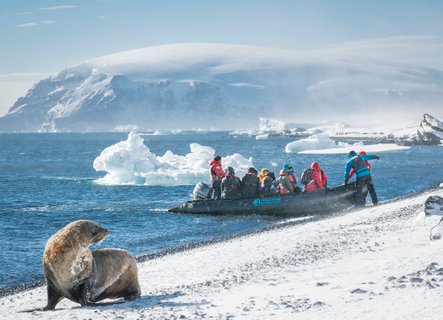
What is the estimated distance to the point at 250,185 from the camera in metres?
21.5

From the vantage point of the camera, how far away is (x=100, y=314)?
7.59 meters

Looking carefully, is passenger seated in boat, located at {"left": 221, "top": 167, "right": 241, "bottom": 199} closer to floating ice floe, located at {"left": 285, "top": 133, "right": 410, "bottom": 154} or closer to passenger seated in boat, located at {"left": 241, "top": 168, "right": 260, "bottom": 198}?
passenger seated in boat, located at {"left": 241, "top": 168, "right": 260, "bottom": 198}

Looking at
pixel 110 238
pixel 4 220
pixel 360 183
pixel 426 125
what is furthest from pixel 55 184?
pixel 426 125

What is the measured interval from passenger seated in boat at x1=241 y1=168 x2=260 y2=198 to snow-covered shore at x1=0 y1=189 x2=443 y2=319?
838cm

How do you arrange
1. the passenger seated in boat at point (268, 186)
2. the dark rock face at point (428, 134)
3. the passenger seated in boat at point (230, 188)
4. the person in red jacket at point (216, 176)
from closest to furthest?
the passenger seated in boat at point (268, 186)
the passenger seated in boat at point (230, 188)
the person in red jacket at point (216, 176)
the dark rock face at point (428, 134)

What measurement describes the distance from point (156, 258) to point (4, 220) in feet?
35.1

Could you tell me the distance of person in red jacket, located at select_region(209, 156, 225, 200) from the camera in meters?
21.9

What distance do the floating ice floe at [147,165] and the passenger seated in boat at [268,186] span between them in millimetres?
11098

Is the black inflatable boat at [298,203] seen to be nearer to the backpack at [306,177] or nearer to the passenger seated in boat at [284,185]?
the passenger seated in boat at [284,185]

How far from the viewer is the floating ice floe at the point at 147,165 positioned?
33656mm

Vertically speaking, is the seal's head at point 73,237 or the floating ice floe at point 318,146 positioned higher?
the seal's head at point 73,237

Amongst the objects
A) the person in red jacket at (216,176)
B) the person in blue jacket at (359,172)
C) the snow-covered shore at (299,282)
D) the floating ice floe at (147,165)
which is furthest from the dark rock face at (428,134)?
the snow-covered shore at (299,282)

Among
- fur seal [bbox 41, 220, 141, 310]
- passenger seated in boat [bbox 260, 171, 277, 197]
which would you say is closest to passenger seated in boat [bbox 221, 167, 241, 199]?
passenger seated in boat [bbox 260, 171, 277, 197]

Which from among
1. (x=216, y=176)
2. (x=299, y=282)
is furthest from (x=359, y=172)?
(x=299, y=282)
